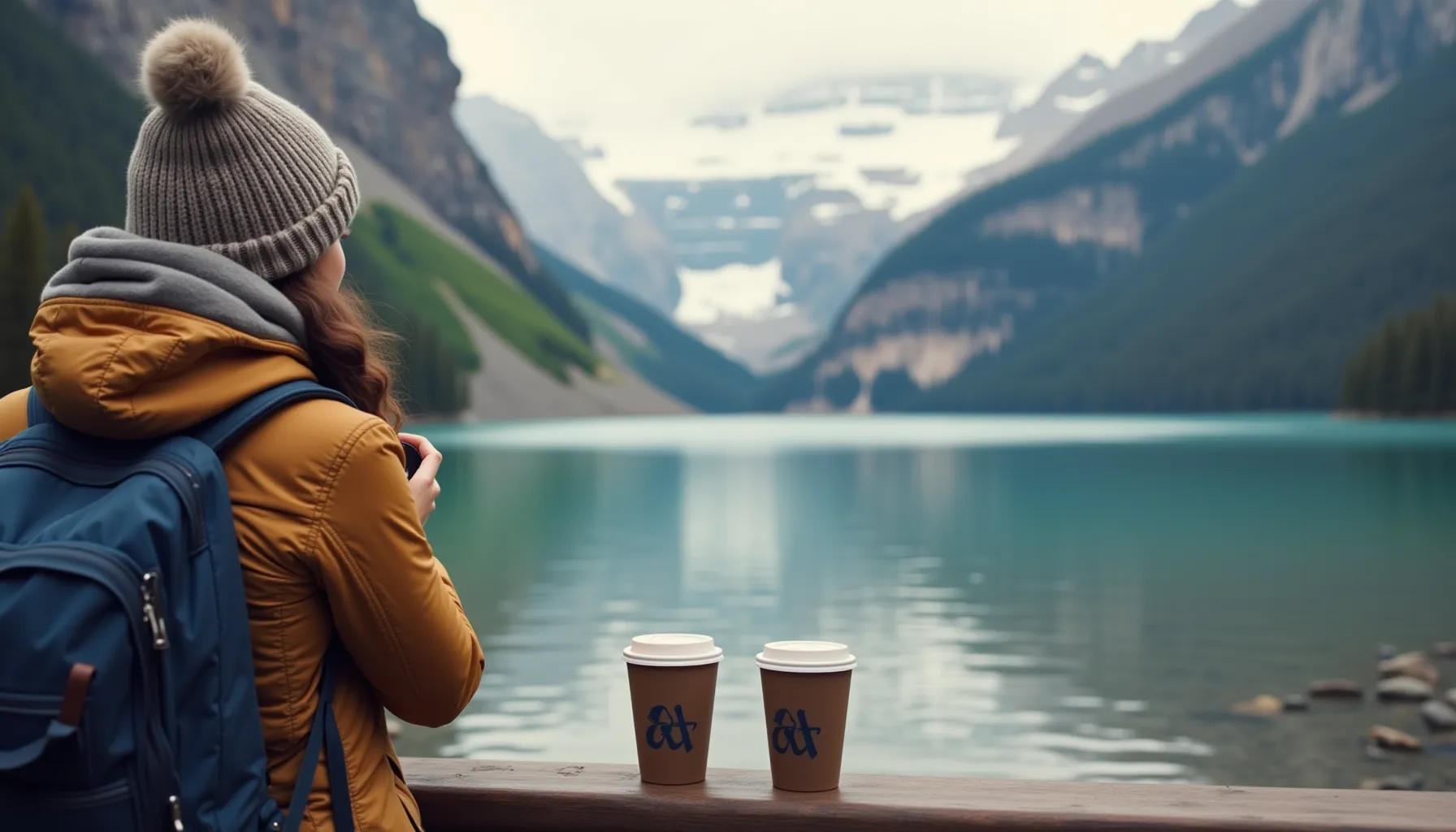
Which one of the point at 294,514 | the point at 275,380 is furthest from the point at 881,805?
the point at 275,380

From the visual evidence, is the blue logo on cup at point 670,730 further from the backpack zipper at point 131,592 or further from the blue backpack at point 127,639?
the backpack zipper at point 131,592

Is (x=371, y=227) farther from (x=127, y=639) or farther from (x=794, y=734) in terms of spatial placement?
(x=127, y=639)

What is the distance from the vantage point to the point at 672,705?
3.38 m

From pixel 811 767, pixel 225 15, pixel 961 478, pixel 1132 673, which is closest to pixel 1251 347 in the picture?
pixel 225 15

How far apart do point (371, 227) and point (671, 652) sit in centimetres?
19212

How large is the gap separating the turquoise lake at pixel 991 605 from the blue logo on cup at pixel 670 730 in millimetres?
8626

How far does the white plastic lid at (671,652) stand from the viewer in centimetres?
333

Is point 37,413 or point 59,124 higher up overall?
point 59,124

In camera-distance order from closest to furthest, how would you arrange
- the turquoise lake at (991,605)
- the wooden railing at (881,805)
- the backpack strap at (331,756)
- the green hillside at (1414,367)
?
the backpack strap at (331,756), the wooden railing at (881,805), the turquoise lake at (991,605), the green hillside at (1414,367)

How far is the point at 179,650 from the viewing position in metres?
2.31

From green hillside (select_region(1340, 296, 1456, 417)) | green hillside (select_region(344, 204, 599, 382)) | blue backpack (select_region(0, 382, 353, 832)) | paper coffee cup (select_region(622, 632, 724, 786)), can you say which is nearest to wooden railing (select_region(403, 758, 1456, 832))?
paper coffee cup (select_region(622, 632, 724, 786))

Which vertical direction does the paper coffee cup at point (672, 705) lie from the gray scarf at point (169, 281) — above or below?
below

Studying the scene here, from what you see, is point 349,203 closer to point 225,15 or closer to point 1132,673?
point 1132,673

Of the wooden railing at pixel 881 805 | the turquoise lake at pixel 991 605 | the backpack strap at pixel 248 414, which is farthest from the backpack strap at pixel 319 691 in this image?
the turquoise lake at pixel 991 605
